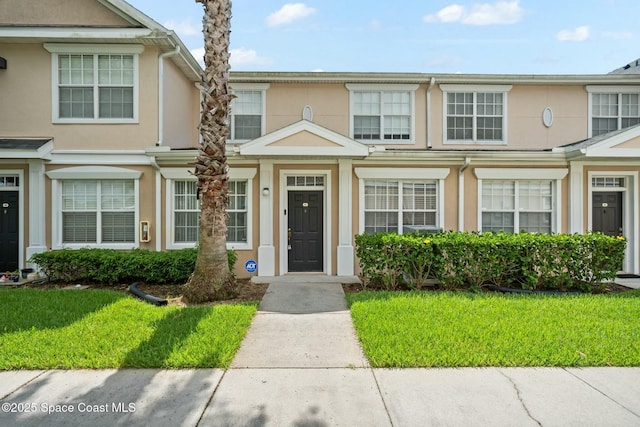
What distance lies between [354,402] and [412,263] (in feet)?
14.7

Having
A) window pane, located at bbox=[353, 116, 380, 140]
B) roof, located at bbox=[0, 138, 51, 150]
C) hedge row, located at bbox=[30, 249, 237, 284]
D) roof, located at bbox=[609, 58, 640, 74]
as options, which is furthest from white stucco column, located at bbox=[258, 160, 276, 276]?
roof, located at bbox=[609, 58, 640, 74]

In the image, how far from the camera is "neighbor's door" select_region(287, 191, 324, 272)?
942 centimetres

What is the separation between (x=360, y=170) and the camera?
30.3 feet

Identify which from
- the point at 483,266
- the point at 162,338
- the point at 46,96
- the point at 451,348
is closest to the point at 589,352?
the point at 451,348

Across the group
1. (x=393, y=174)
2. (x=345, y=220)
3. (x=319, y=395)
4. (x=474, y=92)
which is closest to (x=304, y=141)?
(x=345, y=220)

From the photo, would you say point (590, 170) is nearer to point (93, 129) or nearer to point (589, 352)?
point (589, 352)

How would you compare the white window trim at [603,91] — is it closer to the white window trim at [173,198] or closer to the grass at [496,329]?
the grass at [496,329]

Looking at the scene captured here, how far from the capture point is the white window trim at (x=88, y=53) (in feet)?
29.0

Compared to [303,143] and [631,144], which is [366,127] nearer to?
[303,143]

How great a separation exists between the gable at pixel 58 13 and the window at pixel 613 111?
47.5 ft

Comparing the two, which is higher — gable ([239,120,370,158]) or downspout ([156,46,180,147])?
downspout ([156,46,180,147])

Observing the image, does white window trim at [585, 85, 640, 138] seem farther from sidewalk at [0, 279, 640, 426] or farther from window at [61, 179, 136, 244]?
window at [61, 179, 136, 244]

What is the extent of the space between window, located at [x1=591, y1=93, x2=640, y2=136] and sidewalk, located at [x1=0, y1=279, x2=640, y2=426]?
1010 cm

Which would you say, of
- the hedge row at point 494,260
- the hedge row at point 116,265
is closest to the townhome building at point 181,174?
the hedge row at point 116,265
